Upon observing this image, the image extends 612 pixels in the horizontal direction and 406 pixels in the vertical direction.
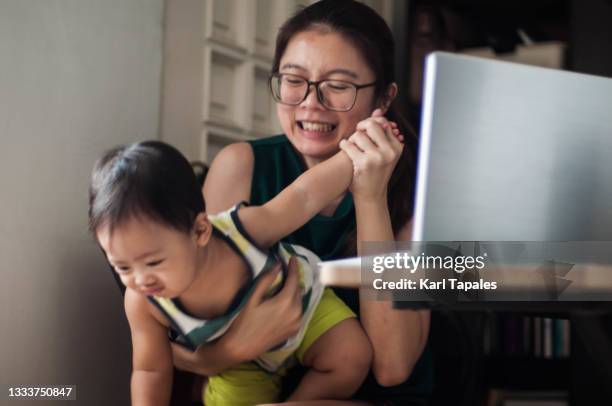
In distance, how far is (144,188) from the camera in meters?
1.03

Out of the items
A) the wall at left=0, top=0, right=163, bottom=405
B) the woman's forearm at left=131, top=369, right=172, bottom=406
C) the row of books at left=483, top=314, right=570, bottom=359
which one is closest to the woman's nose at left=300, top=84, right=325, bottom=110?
the wall at left=0, top=0, right=163, bottom=405

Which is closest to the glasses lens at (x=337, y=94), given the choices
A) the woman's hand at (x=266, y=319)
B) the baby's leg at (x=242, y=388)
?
the woman's hand at (x=266, y=319)

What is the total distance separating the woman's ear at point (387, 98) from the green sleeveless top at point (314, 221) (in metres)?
0.16

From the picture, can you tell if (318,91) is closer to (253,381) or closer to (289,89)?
(289,89)

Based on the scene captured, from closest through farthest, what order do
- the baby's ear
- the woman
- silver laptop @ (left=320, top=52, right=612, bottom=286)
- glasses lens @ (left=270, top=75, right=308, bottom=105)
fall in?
1. silver laptop @ (left=320, top=52, right=612, bottom=286)
2. the baby's ear
3. the woman
4. glasses lens @ (left=270, top=75, right=308, bottom=105)

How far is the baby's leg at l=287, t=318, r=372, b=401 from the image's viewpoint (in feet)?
3.84

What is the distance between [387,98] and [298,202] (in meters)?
0.28

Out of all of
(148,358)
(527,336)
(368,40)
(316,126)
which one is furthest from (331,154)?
(527,336)

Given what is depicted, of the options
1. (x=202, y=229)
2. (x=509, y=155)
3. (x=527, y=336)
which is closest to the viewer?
(x=509, y=155)

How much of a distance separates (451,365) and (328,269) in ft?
1.78

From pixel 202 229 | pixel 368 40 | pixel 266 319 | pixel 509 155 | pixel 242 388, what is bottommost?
pixel 242 388

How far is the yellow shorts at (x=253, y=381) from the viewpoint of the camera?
3.85 feet

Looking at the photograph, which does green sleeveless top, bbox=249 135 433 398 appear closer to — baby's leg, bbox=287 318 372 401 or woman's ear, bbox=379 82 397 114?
baby's leg, bbox=287 318 372 401

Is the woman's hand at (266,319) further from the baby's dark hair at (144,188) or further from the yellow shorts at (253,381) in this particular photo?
the baby's dark hair at (144,188)
